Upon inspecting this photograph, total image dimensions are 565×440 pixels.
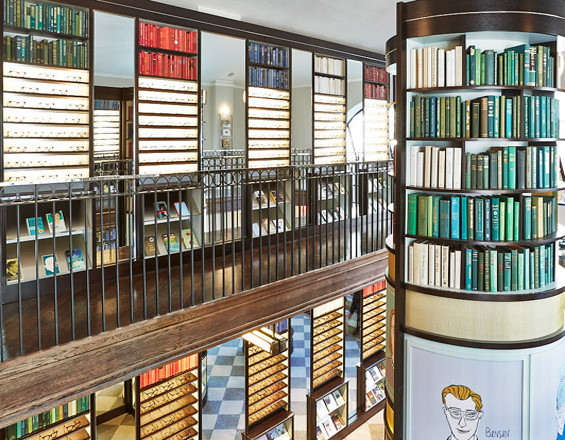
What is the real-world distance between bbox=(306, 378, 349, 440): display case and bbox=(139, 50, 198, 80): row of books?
429cm

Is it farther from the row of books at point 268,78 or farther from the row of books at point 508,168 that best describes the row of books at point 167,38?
the row of books at point 508,168

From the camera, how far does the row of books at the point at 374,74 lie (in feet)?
25.2

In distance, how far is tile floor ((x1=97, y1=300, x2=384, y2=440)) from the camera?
6.28 meters

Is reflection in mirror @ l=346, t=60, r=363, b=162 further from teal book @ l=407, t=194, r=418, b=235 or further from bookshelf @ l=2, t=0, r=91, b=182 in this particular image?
teal book @ l=407, t=194, r=418, b=235

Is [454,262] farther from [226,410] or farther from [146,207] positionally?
[226,410]

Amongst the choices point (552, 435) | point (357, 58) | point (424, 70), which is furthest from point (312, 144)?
point (552, 435)

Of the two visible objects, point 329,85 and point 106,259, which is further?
point 329,85

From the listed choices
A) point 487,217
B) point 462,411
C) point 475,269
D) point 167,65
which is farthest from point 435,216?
point 167,65

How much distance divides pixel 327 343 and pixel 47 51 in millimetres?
4693

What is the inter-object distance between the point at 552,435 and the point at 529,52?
2434 mm

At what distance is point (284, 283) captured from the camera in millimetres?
4277

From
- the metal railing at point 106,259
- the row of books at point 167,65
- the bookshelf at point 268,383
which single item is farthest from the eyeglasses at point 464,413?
the row of books at point 167,65

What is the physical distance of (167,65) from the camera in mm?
5008

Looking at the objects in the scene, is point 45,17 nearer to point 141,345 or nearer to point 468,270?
point 141,345
